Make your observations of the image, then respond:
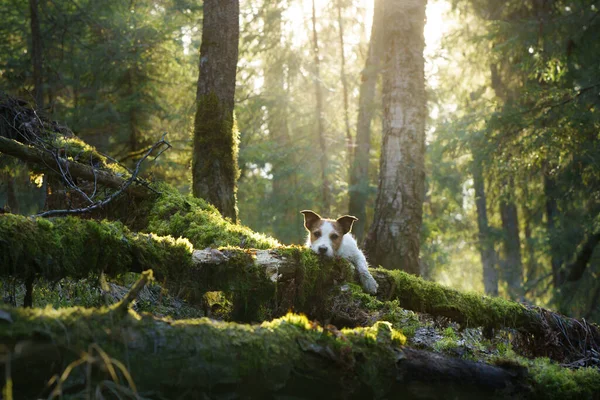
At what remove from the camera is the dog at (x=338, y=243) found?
636cm

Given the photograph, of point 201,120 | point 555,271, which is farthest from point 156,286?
point 555,271

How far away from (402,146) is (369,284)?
15.9 feet

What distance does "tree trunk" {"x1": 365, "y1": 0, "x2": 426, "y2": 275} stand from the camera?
405 inches

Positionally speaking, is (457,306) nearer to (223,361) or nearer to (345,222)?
(345,222)

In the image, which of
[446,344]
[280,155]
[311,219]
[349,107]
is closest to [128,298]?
[446,344]

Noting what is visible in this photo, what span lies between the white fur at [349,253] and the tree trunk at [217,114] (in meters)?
2.43

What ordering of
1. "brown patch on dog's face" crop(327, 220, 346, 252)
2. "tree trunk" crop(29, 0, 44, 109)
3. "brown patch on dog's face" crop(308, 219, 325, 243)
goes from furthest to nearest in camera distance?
"tree trunk" crop(29, 0, 44, 109) → "brown patch on dog's face" crop(308, 219, 325, 243) → "brown patch on dog's face" crop(327, 220, 346, 252)

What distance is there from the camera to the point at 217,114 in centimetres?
950

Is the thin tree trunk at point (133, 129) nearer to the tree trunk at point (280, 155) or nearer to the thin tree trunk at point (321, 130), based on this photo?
the tree trunk at point (280, 155)

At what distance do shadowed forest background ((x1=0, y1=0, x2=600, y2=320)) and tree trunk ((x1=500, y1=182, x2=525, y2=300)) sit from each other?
3.1 inches

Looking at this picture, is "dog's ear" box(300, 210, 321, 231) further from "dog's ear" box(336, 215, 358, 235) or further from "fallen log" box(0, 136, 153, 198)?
"fallen log" box(0, 136, 153, 198)

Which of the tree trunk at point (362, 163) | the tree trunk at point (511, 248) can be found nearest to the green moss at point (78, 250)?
the tree trunk at point (362, 163)

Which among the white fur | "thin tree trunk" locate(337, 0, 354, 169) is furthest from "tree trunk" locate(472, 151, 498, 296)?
the white fur

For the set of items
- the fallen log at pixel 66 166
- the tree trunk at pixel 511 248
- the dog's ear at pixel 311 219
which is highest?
the fallen log at pixel 66 166
